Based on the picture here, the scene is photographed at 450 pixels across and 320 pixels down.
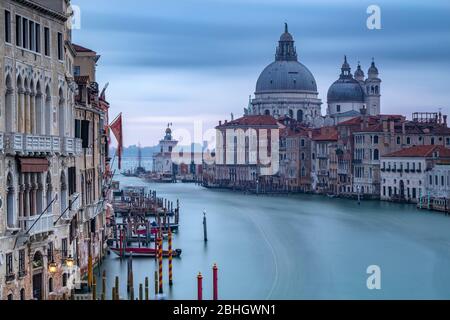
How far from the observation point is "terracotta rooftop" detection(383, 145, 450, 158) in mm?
38219

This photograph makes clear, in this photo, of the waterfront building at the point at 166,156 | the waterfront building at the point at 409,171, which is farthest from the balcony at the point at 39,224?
the waterfront building at the point at 166,156

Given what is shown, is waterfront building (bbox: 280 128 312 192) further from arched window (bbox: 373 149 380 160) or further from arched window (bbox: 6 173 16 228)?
arched window (bbox: 6 173 16 228)

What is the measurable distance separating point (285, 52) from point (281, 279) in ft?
198

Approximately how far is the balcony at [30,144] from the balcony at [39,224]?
558 mm

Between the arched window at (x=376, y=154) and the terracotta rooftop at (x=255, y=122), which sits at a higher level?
the terracotta rooftop at (x=255, y=122)

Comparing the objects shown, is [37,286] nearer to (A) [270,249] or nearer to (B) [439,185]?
(A) [270,249]

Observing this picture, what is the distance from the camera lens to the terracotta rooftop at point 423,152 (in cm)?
3822

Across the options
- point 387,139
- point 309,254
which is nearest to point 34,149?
point 309,254

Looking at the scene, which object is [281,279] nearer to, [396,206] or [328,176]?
[396,206]

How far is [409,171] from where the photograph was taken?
39531 mm

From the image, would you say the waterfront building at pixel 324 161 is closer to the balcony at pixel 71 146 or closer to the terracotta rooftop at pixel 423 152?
the terracotta rooftop at pixel 423 152

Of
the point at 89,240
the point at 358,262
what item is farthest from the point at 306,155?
the point at 89,240

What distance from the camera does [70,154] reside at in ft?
37.9

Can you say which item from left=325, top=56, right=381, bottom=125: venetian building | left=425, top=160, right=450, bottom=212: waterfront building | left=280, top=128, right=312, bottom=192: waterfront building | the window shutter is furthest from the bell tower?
the window shutter
